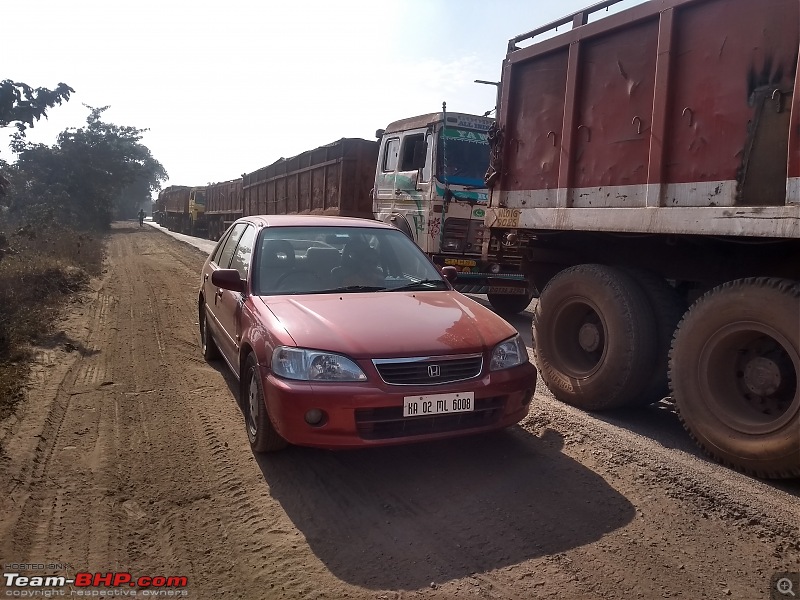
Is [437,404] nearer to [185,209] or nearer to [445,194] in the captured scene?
[445,194]

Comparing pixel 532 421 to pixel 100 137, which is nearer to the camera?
pixel 532 421

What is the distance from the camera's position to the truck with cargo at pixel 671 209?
11.4 feet

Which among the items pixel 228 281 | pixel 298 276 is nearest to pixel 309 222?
pixel 298 276

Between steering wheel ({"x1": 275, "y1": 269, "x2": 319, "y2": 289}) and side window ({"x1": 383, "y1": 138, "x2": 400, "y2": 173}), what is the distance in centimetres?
564

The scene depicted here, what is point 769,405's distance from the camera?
Result: 3.62 meters

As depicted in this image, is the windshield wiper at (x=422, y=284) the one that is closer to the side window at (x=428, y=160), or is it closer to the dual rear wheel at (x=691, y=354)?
the dual rear wheel at (x=691, y=354)

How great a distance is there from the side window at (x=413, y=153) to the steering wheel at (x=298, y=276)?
5030 millimetres

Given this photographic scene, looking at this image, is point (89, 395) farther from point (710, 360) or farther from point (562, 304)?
point (710, 360)

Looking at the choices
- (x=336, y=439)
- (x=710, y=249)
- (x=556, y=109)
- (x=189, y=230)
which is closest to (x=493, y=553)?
(x=336, y=439)

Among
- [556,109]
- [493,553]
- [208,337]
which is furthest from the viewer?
[208,337]

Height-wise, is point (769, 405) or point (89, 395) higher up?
point (769, 405)

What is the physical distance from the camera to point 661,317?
4.42 metres

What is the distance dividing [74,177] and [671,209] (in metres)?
33.8

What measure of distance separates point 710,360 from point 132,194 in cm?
8725
